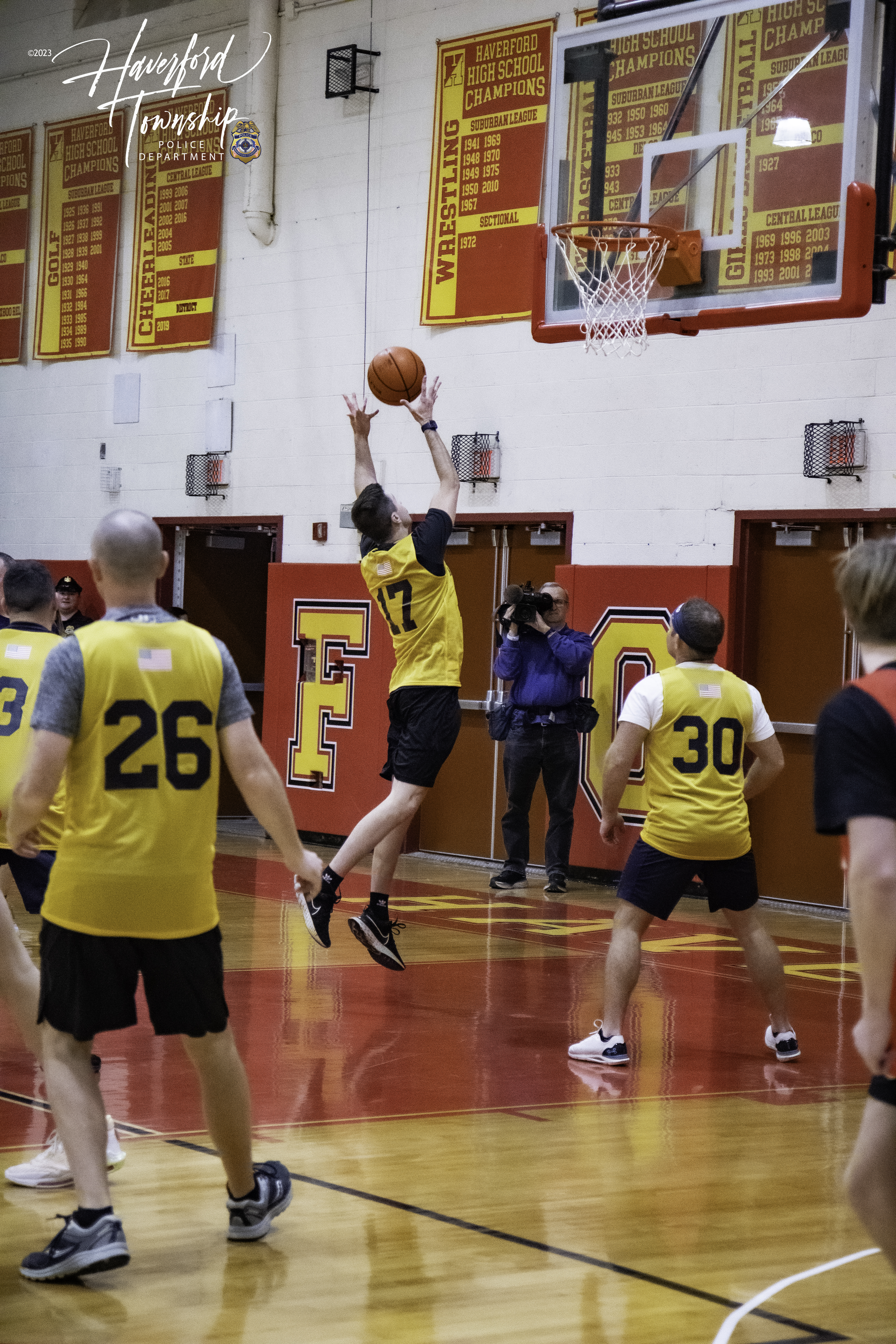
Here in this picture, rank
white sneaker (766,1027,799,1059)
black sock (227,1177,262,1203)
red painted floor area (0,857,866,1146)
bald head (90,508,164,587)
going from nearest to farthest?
1. bald head (90,508,164,587)
2. black sock (227,1177,262,1203)
3. red painted floor area (0,857,866,1146)
4. white sneaker (766,1027,799,1059)

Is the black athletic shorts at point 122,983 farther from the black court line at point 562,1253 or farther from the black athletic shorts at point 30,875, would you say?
the black athletic shorts at point 30,875

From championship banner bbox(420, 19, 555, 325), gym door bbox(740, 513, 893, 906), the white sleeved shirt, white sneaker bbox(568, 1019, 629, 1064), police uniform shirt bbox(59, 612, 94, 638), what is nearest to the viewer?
the white sleeved shirt

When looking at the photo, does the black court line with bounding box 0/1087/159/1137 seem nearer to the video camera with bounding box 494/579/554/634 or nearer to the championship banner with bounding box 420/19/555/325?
the video camera with bounding box 494/579/554/634

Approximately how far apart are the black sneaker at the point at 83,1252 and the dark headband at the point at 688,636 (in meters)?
3.33

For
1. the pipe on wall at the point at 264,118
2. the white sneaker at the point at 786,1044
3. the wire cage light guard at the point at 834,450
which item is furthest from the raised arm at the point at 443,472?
the pipe on wall at the point at 264,118

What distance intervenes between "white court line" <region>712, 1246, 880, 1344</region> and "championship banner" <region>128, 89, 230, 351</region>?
452 inches

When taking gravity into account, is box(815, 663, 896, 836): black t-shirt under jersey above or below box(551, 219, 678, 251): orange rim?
below

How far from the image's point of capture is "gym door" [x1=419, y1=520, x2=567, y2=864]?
41.6ft

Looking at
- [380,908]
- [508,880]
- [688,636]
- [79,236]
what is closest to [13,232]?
[79,236]

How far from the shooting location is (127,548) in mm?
4020

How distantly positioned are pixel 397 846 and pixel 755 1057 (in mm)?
1972

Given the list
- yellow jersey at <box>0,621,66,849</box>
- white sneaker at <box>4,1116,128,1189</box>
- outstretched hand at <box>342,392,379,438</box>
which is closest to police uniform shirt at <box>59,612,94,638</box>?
outstretched hand at <box>342,392,379,438</box>

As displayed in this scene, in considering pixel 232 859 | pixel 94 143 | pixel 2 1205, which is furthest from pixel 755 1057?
pixel 94 143

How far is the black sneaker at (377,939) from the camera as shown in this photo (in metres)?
7.78
